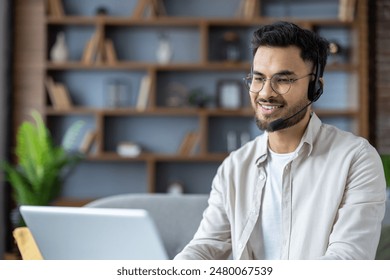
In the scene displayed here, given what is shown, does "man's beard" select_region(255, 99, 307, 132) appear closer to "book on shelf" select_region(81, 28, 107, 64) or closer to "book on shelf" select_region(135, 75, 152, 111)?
"book on shelf" select_region(135, 75, 152, 111)

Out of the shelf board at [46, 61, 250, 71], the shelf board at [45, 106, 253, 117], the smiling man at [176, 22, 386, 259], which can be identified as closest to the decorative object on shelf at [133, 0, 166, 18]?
the shelf board at [46, 61, 250, 71]

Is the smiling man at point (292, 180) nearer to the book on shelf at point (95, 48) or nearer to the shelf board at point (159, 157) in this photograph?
the shelf board at point (159, 157)

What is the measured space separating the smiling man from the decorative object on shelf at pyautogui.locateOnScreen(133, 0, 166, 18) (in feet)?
10.9

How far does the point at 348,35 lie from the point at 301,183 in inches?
144

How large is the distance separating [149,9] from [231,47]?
653mm

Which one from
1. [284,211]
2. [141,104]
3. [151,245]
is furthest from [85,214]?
[141,104]

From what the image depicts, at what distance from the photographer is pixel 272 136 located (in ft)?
4.86

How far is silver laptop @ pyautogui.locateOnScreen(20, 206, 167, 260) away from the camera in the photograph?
0.95 meters

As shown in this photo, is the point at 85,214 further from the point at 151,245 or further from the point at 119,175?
the point at 119,175

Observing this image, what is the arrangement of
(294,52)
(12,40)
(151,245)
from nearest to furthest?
(151,245)
(294,52)
(12,40)

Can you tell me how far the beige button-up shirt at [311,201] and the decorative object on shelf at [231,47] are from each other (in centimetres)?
331

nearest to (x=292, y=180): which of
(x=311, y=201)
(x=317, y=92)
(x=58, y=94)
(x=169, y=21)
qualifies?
(x=311, y=201)

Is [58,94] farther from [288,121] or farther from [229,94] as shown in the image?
[288,121]

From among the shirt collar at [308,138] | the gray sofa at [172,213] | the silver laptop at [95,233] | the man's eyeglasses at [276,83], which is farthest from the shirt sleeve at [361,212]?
the gray sofa at [172,213]
